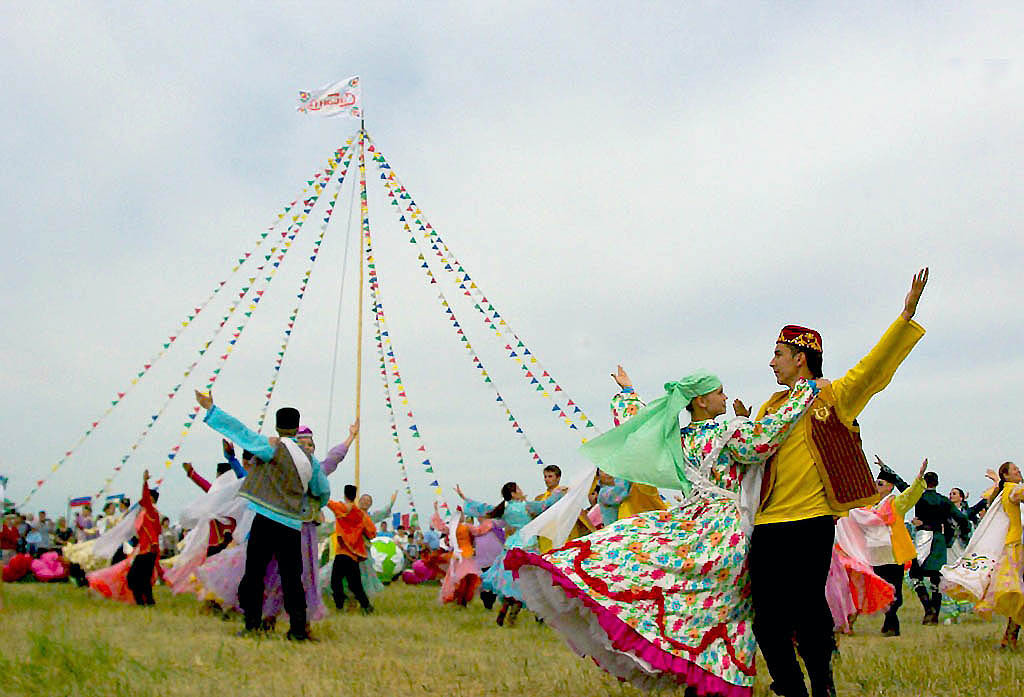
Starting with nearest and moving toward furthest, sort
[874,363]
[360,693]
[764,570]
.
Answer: [874,363]
[764,570]
[360,693]

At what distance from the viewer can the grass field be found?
217 inches

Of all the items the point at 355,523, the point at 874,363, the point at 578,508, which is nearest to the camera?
the point at 874,363

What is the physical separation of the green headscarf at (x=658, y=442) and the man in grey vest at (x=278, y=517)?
336 cm

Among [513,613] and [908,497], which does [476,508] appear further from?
[908,497]

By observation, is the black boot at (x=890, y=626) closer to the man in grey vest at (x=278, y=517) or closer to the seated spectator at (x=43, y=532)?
the man in grey vest at (x=278, y=517)

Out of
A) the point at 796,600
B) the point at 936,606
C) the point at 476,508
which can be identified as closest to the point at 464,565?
the point at 476,508

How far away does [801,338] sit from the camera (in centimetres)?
491

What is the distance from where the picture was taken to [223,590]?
9.60 meters

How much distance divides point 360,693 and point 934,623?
8.26 m

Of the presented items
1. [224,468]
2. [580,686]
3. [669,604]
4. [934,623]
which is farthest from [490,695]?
[934,623]

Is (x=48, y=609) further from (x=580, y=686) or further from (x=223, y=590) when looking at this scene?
(x=580, y=686)

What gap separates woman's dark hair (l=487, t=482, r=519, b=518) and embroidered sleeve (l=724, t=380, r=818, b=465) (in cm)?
702

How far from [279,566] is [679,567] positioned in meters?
4.14

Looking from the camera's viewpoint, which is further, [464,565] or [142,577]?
[464,565]
